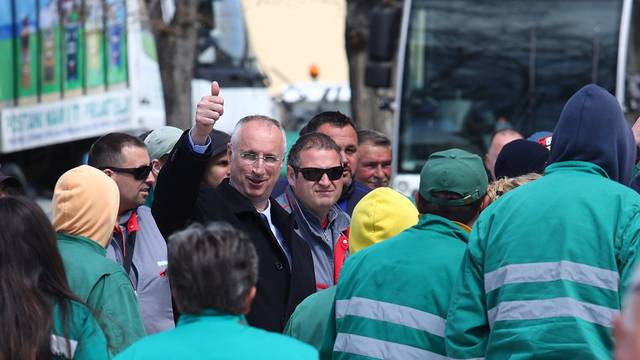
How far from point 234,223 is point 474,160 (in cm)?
131

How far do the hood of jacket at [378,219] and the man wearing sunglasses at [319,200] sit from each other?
126 centimetres

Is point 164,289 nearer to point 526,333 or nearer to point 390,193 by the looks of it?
point 390,193

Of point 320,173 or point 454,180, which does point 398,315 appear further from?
point 320,173

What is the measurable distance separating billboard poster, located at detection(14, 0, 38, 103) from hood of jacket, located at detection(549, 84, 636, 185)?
58.3 feet

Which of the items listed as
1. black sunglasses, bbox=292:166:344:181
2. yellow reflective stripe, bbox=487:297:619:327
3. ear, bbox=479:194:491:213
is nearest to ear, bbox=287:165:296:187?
black sunglasses, bbox=292:166:344:181

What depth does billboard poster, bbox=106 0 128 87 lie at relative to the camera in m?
20.8

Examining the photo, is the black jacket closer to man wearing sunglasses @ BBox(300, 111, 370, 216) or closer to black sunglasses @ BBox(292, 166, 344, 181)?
black sunglasses @ BBox(292, 166, 344, 181)

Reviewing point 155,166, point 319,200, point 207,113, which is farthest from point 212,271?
point 155,166

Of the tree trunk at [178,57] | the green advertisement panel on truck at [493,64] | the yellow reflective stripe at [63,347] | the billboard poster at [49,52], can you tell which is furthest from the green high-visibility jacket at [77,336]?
the billboard poster at [49,52]

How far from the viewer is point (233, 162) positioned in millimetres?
6250

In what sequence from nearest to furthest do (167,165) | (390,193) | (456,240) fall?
(456,240) < (390,193) < (167,165)

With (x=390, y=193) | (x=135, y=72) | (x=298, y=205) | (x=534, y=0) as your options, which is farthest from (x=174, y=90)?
(x=390, y=193)

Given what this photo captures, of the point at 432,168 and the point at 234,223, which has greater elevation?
the point at 432,168

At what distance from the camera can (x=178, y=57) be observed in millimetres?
17766
